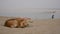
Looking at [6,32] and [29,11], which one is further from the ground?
[29,11]

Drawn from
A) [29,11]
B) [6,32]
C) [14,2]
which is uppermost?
[14,2]

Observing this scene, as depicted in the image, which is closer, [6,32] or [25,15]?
[6,32]

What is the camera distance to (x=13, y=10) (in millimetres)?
1910

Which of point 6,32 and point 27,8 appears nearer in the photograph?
point 6,32

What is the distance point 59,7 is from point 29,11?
52 cm

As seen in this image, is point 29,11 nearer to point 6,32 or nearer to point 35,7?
point 35,7

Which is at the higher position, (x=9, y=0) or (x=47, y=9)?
(x=9, y=0)

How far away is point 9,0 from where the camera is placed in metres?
1.90

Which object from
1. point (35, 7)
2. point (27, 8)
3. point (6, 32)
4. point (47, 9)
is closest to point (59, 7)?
point (47, 9)

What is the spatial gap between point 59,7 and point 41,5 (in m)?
0.31

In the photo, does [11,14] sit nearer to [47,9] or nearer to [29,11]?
[29,11]

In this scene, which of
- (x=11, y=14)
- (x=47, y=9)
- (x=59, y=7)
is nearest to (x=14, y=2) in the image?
(x=11, y=14)

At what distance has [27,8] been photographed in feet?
6.30

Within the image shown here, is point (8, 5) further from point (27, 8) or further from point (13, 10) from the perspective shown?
point (27, 8)
